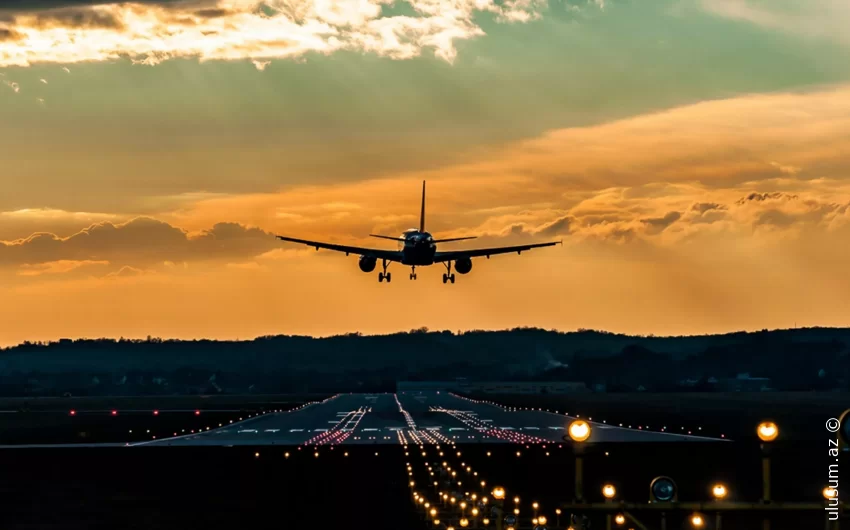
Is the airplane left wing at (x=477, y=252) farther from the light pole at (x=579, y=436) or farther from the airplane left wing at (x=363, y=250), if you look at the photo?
the light pole at (x=579, y=436)

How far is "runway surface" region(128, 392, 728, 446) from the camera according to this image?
10775cm

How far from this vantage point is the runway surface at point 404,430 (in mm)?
107750

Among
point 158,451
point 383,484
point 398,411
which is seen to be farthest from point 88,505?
point 398,411

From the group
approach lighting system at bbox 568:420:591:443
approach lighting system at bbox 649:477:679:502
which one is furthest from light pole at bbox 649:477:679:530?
approach lighting system at bbox 568:420:591:443

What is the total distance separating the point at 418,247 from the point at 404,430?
25778 mm

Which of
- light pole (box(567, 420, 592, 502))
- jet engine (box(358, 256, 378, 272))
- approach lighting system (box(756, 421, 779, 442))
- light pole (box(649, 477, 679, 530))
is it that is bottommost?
light pole (box(649, 477, 679, 530))

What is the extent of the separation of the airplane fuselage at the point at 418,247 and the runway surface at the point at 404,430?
14538 millimetres

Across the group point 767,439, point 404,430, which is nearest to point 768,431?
point 767,439

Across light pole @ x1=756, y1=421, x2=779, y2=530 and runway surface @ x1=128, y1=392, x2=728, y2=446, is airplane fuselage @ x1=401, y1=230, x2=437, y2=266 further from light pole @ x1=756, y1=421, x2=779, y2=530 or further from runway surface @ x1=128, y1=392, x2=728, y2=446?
light pole @ x1=756, y1=421, x2=779, y2=530

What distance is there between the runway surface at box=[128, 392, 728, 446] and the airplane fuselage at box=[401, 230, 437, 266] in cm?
1454

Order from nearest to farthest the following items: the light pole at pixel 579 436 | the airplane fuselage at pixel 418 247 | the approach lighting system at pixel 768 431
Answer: the light pole at pixel 579 436, the approach lighting system at pixel 768 431, the airplane fuselage at pixel 418 247

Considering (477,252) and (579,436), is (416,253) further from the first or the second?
(579,436)

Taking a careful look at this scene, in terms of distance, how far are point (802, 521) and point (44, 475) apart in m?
45.2

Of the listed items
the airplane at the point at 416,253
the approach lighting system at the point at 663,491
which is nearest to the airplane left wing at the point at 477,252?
the airplane at the point at 416,253
